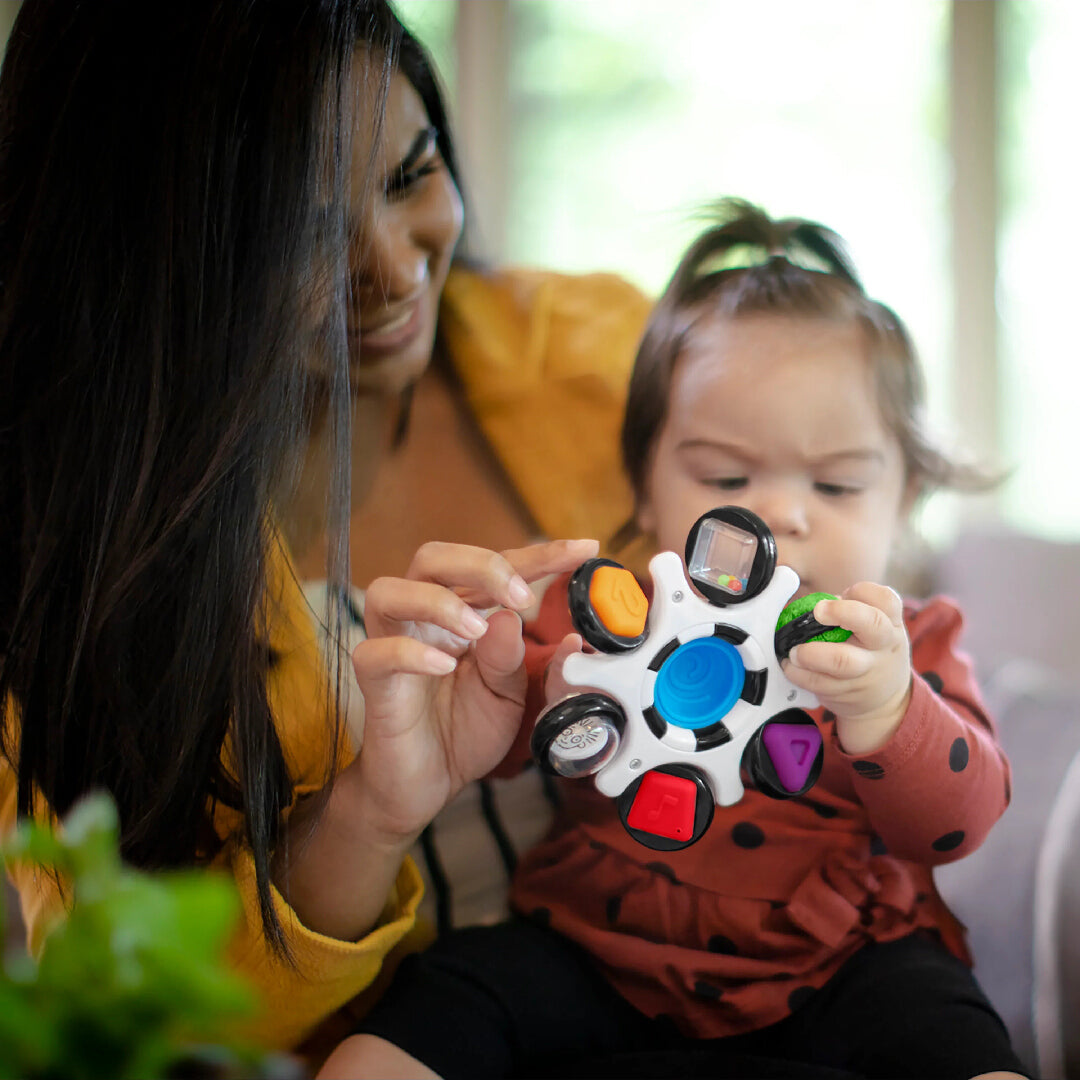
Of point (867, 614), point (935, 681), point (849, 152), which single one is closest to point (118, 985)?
point (867, 614)

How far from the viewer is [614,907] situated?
0.62 meters

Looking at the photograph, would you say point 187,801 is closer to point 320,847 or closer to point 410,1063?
point 320,847

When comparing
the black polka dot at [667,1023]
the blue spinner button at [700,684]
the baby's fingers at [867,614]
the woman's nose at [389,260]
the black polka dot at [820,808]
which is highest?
the woman's nose at [389,260]

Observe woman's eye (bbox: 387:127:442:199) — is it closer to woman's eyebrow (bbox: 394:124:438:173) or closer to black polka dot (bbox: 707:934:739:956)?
woman's eyebrow (bbox: 394:124:438:173)

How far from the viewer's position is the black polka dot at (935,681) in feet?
2.06

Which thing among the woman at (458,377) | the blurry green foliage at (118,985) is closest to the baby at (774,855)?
the woman at (458,377)

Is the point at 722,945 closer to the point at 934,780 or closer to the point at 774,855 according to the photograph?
the point at 774,855

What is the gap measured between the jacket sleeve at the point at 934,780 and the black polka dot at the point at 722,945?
0.38 ft

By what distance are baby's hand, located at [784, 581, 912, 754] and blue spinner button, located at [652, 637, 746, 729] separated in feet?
0.09

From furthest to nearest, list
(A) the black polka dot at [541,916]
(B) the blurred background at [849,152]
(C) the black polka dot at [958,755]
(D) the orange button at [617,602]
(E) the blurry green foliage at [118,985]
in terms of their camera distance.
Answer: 1. (B) the blurred background at [849,152]
2. (A) the black polka dot at [541,916]
3. (C) the black polka dot at [958,755]
4. (D) the orange button at [617,602]
5. (E) the blurry green foliage at [118,985]

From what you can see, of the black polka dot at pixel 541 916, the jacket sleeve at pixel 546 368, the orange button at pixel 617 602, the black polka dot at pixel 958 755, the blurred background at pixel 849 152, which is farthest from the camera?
the blurred background at pixel 849 152

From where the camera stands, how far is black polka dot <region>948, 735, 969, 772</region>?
53 centimetres

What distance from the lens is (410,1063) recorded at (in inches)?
20.9

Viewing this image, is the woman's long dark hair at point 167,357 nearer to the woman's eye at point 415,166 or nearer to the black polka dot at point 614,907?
the woman's eye at point 415,166
